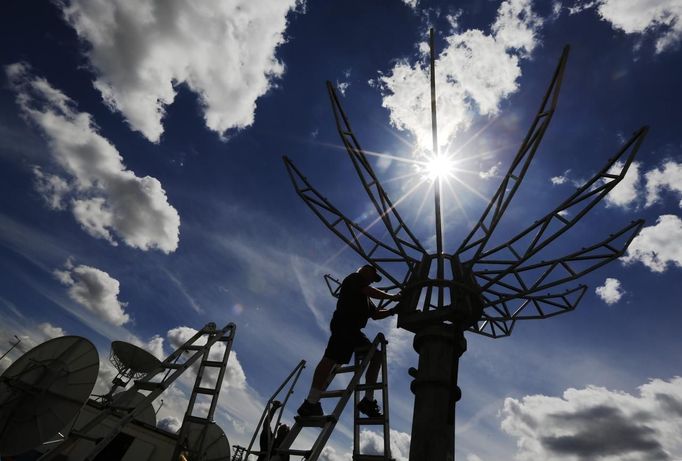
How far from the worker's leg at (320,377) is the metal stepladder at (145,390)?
10.8 feet

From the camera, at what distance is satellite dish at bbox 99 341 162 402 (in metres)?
18.0

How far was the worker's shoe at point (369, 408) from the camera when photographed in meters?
6.93

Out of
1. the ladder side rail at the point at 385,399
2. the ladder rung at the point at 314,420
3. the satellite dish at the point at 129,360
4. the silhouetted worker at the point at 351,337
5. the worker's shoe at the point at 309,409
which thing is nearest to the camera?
the ladder rung at the point at 314,420

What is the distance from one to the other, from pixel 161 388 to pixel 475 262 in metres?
7.27

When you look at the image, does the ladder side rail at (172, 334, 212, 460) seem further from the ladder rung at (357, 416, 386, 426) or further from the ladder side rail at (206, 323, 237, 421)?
the ladder rung at (357, 416, 386, 426)

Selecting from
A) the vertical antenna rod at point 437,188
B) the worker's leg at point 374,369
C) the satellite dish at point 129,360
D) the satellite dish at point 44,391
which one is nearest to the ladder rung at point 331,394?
the worker's leg at point 374,369

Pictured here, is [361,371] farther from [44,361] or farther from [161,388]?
[44,361]

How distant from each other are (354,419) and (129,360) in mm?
16094

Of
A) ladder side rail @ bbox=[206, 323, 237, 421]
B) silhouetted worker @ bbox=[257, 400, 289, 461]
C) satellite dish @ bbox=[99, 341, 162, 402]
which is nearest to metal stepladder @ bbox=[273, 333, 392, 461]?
ladder side rail @ bbox=[206, 323, 237, 421]

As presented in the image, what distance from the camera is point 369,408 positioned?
693 cm

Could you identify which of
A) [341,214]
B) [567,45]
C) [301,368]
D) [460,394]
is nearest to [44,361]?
[301,368]

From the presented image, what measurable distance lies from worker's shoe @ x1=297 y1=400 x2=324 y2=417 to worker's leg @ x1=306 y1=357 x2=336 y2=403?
80 millimetres

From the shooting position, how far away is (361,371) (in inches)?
256

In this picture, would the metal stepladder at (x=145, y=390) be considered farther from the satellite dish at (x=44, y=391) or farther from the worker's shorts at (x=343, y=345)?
the worker's shorts at (x=343, y=345)
